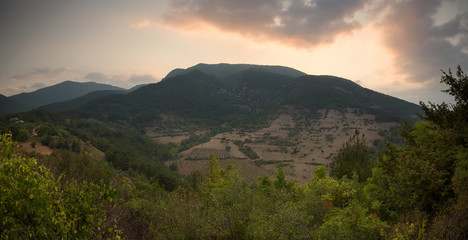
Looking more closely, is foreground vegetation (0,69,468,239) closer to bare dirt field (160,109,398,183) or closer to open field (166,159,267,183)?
bare dirt field (160,109,398,183)

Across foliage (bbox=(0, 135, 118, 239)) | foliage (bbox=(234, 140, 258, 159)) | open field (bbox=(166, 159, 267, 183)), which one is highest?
foliage (bbox=(0, 135, 118, 239))

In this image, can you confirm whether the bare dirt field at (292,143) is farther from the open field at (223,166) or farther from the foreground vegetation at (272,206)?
the foreground vegetation at (272,206)

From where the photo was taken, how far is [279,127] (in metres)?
172

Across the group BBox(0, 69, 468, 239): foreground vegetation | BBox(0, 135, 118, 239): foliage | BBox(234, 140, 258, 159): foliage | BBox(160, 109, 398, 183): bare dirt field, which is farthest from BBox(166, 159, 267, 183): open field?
BBox(0, 135, 118, 239): foliage

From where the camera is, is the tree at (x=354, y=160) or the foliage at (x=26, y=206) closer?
the foliage at (x=26, y=206)

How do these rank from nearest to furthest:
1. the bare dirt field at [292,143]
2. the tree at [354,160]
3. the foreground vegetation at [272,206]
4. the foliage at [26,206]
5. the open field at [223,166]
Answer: the foliage at [26,206], the foreground vegetation at [272,206], the tree at [354,160], the open field at [223,166], the bare dirt field at [292,143]

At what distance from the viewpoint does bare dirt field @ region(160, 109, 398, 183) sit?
9931 centimetres

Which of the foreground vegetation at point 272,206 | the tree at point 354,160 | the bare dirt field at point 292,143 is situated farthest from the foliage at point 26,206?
the bare dirt field at point 292,143

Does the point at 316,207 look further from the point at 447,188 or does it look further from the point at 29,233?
the point at 29,233

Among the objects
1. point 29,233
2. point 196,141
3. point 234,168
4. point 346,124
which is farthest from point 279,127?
point 29,233

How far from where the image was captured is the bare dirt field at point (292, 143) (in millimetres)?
99312

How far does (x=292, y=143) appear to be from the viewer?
445 feet

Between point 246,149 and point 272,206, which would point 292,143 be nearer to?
point 246,149

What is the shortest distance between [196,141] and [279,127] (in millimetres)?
66859
